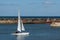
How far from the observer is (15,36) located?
85.6 metres

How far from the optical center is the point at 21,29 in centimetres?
8544

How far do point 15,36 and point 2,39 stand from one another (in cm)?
852

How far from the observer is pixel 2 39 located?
254ft

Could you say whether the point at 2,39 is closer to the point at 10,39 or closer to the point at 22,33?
the point at 10,39

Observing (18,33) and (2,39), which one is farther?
(18,33)

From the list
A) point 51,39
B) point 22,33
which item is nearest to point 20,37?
point 22,33

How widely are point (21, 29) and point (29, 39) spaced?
29.0ft

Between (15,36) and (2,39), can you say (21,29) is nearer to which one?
(15,36)

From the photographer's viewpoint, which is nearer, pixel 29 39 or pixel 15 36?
pixel 29 39

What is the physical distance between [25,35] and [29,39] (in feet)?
26.7

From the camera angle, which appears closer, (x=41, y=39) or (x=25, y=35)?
(x=41, y=39)

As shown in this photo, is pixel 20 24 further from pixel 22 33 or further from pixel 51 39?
pixel 51 39

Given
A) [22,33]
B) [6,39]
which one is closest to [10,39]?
[6,39]

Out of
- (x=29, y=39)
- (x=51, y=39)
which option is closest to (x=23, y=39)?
(x=29, y=39)
